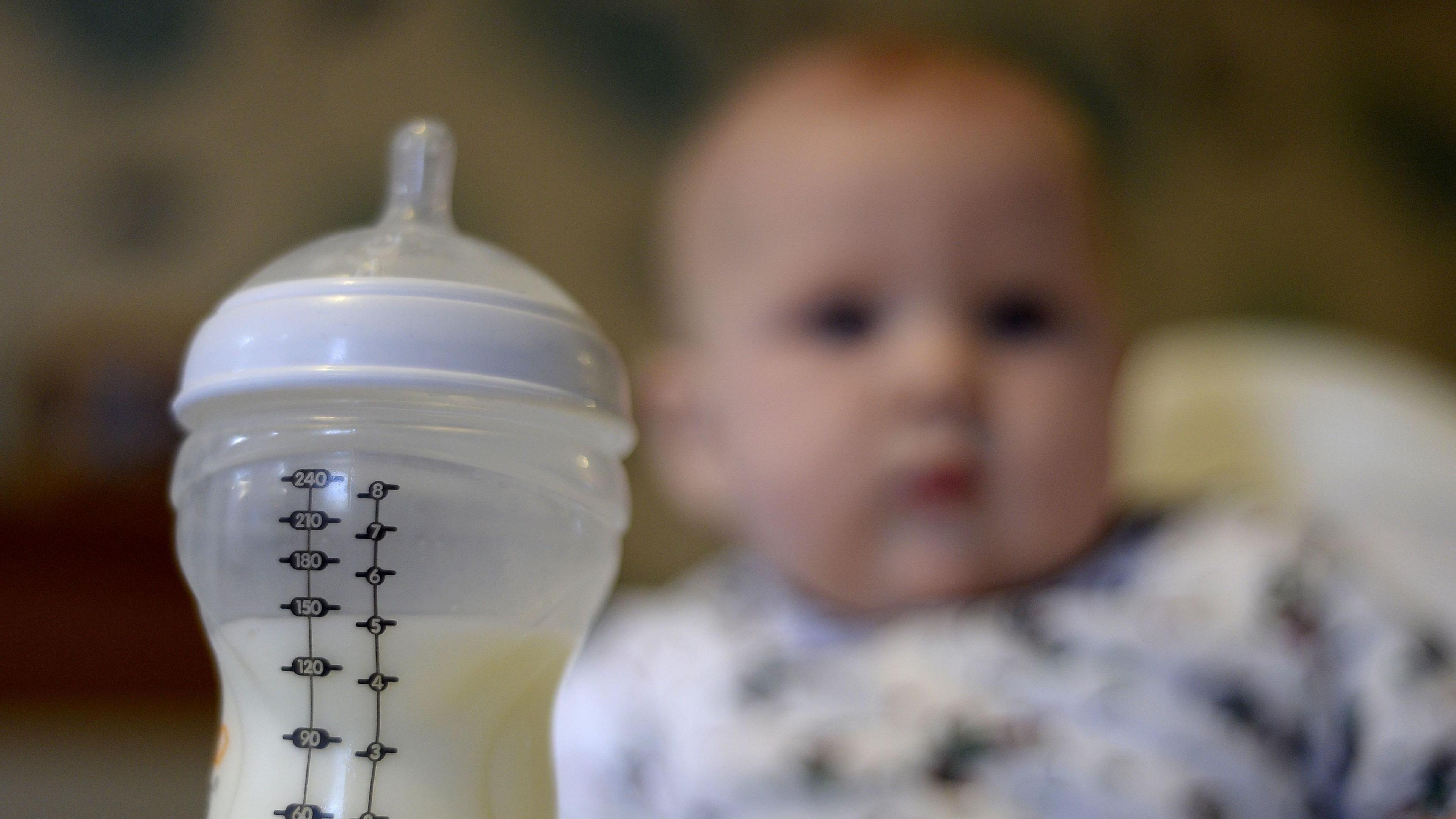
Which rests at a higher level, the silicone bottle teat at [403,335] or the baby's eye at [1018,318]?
the baby's eye at [1018,318]

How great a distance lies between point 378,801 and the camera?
0.38 meters

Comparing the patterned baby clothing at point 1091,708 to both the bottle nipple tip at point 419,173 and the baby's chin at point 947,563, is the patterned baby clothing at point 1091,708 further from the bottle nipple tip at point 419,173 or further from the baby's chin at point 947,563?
the bottle nipple tip at point 419,173

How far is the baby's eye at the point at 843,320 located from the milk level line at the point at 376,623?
0.50 meters

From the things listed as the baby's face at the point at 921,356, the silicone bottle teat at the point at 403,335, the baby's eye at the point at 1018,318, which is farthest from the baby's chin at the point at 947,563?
the silicone bottle teat at the point at 403,335

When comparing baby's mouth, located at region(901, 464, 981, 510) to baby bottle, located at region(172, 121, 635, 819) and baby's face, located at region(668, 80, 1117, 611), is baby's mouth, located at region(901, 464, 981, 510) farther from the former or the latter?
baby bottle, located at region(172, 121, 635, 819)

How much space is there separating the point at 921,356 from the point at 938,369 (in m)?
0.02

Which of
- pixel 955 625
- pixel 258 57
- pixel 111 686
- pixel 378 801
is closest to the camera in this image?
pixel 378 801

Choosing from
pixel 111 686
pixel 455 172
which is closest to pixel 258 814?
pixel 111 686

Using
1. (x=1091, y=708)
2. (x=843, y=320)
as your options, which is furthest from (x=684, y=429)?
(x=1091, y=708)

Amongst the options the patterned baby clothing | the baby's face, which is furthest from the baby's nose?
the patterned baby clothing

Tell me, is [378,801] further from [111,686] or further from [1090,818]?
[111,686]

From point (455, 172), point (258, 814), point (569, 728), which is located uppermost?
point (455, 172)

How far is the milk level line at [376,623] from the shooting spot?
1.24 feet

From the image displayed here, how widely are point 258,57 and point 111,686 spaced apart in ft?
2.18
